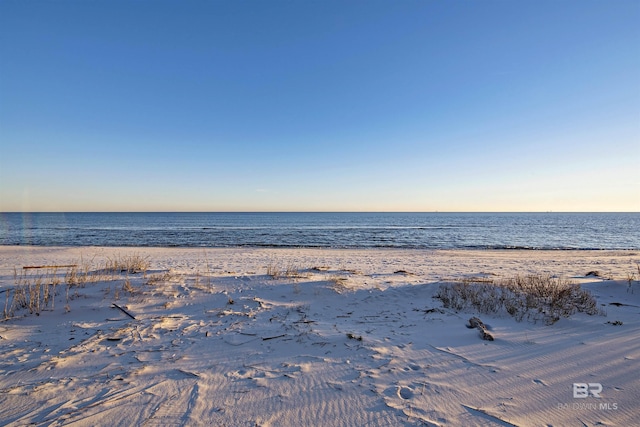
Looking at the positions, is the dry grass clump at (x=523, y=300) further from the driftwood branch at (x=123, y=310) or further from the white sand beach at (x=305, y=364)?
the driftwood branch at (x=123, y=310)

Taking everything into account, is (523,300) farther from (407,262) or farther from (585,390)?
(407,262)

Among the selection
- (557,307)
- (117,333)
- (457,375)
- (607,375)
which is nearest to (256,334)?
(117,333)

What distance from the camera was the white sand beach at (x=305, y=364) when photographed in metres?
3.01

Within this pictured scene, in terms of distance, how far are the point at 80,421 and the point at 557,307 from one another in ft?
26.5

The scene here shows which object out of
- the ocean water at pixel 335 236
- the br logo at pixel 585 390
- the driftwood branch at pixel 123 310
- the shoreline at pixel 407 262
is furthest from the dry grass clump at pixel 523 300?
the ocean water at pixel 335 236

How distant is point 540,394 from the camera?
3.35 meters

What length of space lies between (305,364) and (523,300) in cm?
569

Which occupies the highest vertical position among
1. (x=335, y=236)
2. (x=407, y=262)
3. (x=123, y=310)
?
(x=123, y=310)

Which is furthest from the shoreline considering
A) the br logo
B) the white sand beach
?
the br logo

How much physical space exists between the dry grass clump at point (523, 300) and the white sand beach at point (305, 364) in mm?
242

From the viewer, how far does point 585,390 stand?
3.44 meters

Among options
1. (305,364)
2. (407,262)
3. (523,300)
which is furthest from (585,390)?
(407,262)

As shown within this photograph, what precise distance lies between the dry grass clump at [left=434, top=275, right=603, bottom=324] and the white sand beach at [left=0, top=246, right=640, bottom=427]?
0.24 m

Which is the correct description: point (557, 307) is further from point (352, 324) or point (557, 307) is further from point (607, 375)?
point (352, 324)
